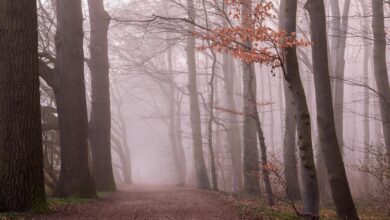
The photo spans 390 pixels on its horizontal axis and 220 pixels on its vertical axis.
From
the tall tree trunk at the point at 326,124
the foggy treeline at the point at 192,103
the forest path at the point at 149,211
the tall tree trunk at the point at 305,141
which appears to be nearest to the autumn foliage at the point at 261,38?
the foggy treeline at the point at 192,103

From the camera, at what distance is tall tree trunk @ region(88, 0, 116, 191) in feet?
51.9

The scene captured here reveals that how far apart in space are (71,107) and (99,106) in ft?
12.9

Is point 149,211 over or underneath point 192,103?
underneath

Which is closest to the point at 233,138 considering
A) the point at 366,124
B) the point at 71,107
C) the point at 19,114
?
the point at 366,124

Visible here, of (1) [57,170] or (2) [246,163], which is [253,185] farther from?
(1) [57,170]

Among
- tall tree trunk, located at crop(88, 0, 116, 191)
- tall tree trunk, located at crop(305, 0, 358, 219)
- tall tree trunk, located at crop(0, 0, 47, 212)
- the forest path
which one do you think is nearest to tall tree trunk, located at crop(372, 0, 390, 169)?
tall tree trunk, located at crop(305, 0, 358, 219)

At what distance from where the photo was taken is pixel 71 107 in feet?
39.6

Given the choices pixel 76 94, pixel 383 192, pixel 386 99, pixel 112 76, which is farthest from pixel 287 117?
pixel 112 76

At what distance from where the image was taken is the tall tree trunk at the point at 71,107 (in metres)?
12.0

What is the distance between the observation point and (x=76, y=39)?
1242 centimetres

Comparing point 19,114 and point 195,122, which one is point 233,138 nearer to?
point 195,122

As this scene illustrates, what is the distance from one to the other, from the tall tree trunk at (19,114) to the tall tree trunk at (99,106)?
7585 millimetres

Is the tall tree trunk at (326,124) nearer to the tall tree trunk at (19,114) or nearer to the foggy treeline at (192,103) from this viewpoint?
the foggy treeline at (192,103)

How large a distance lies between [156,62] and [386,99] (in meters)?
22.4
